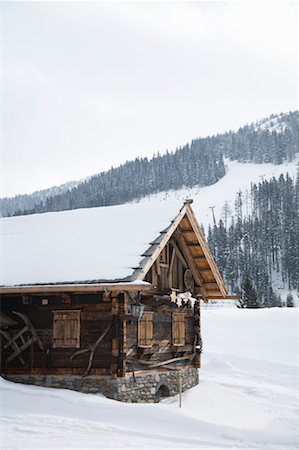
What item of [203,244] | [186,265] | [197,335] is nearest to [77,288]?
[203,244]

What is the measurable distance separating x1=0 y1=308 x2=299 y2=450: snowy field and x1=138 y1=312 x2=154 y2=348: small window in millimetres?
1988

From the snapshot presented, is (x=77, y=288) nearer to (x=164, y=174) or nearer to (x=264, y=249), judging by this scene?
(x=264, y=249)

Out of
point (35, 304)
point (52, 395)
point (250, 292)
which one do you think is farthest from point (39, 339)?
point (250, 292)

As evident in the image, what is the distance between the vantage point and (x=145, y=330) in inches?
696

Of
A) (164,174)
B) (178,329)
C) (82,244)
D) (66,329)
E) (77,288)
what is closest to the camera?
(77,288)

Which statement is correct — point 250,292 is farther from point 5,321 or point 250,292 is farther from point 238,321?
point 5,321

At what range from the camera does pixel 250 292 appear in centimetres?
5153

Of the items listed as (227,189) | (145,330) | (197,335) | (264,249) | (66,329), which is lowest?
(197,335)

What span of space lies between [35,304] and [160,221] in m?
4.64

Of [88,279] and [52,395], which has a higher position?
[88,279]

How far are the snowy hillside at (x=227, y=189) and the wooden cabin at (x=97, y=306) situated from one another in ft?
361

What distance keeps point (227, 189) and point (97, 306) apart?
480ft

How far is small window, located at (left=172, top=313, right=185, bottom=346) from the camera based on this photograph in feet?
64.7

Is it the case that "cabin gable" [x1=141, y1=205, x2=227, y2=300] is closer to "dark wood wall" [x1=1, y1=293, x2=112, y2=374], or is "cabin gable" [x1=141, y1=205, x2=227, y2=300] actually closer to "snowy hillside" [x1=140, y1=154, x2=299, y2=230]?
"dark wood wall" [x1=1, y1=293, x2=112, y2=374]
